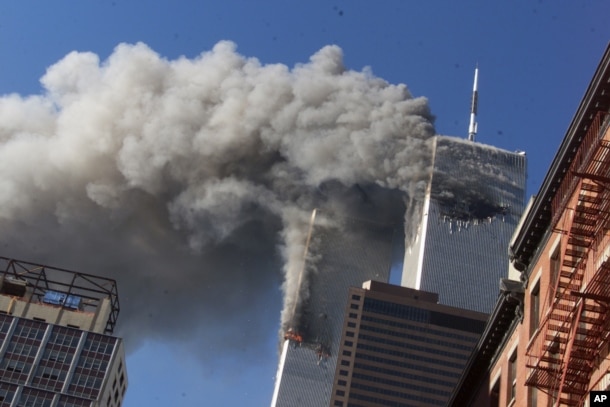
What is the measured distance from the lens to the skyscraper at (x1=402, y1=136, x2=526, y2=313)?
194 meters

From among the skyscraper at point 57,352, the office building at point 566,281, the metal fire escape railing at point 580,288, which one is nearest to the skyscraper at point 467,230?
the skyscraper at point 57,352

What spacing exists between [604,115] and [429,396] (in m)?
144

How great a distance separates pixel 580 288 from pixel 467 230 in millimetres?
169279

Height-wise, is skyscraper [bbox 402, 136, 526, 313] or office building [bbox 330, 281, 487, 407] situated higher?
skyscraper [bbox 402, 136, 526, 313]

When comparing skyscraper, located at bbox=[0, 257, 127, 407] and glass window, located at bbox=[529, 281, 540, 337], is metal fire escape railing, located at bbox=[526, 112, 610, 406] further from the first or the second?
skyscraper, located at bbox=[0, 257, 127, 407]

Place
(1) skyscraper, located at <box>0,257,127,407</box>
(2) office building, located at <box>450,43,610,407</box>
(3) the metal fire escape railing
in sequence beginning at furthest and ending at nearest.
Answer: (1) skyscraper, located at <box>0,257,127,407</box>
(2) office building, located at <box>450,43,610,407</box>
(3) the metal fire escape railing

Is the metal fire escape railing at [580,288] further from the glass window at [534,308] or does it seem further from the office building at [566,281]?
the glass window at [534,308]

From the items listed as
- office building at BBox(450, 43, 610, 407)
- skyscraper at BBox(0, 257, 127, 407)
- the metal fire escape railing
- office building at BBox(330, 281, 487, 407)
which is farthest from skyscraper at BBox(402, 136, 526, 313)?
the metal fire escape railing

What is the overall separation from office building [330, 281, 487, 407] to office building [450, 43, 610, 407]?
5274 inches

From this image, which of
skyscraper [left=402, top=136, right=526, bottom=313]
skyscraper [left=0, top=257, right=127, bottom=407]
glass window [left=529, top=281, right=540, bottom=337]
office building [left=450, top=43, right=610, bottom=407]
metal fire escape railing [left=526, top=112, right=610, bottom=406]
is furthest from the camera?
skyscraper [left=402, top=136, right=526, bottom=313]

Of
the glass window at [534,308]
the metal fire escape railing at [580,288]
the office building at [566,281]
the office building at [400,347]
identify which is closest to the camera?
the metal fire escape railing at [580,288]

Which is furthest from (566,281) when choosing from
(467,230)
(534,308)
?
(467,230)

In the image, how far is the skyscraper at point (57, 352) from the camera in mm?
107125

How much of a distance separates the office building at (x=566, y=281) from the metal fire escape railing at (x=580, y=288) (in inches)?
1.1
